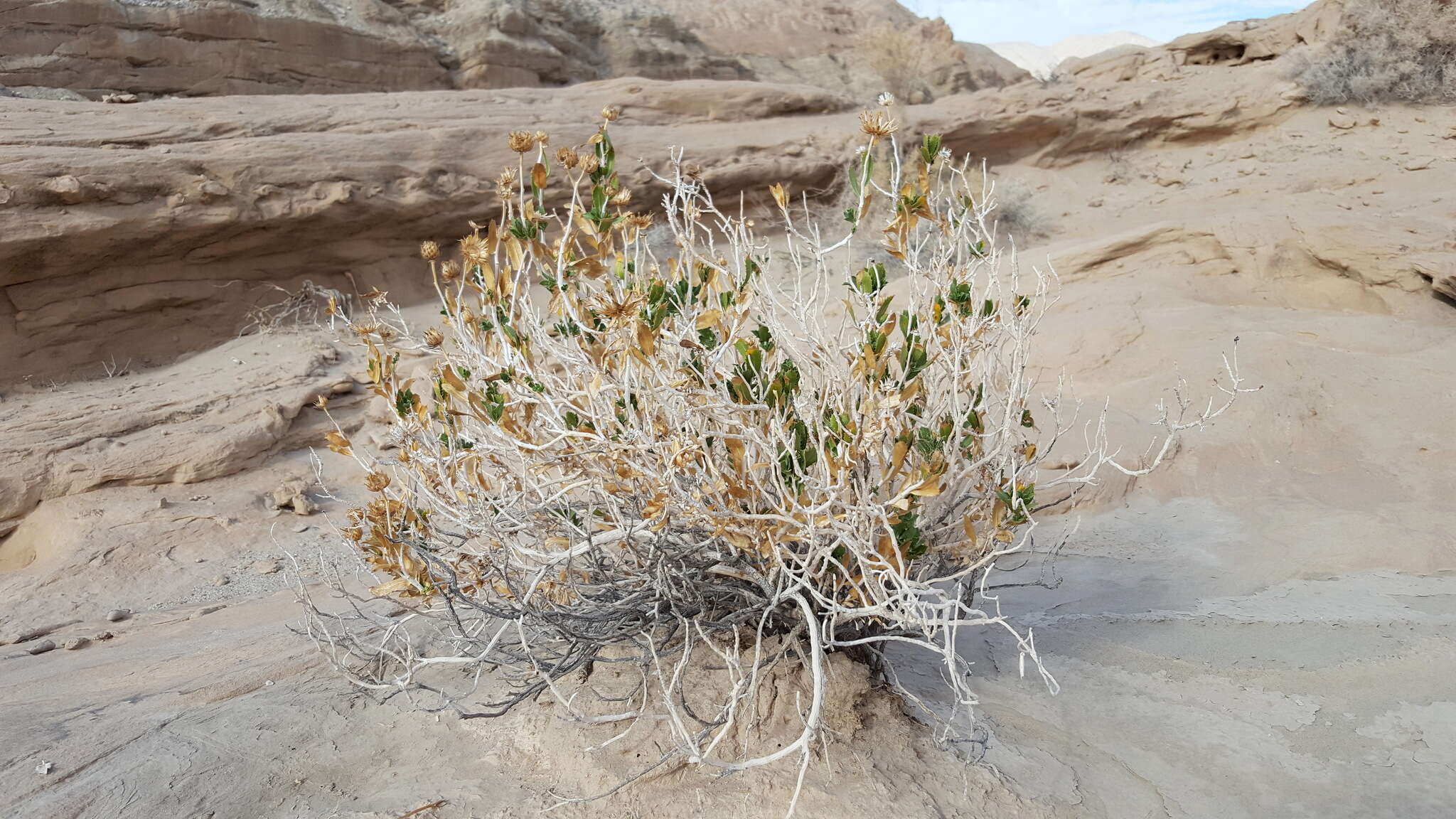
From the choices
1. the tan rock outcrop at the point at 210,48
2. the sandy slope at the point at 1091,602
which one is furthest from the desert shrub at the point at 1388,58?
the tan rock outcrop at the point at 210,48

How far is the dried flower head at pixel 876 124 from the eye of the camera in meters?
1.82

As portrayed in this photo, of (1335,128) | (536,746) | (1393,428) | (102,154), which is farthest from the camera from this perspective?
(1335,128)

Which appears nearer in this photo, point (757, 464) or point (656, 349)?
point (757, 464)

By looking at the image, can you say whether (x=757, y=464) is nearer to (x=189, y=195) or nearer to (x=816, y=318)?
(x=816, y=318)

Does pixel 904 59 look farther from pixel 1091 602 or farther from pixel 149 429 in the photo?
pixel 1091 602

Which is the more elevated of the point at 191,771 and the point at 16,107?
the point at 16,107

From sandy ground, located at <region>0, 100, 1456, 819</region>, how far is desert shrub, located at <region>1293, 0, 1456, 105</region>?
3.50m

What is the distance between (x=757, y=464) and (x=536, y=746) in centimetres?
90

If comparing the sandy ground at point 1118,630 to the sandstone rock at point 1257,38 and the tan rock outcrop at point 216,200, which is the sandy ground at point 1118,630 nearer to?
the tan rock outcrop at point 216,200

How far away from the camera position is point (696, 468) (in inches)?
74.1

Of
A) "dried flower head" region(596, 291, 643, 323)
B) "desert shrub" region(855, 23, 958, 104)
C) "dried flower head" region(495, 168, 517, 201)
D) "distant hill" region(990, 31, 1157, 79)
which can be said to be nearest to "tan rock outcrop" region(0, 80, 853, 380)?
"dried flower head" region(495, 168, 517, 201)

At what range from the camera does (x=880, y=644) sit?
2.36 m

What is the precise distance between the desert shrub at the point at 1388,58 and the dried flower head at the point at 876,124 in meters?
10.2

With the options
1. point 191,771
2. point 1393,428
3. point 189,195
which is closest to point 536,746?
point 191,771
